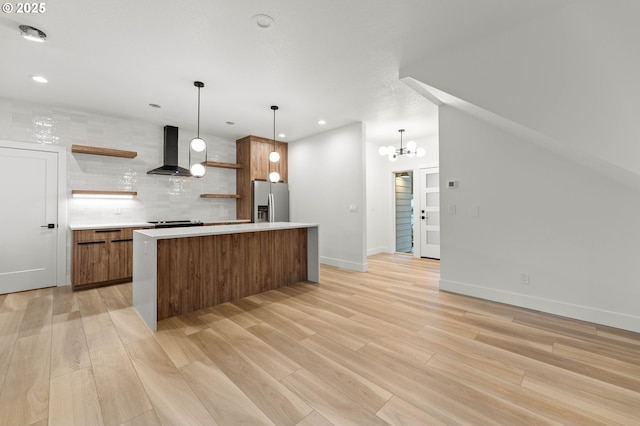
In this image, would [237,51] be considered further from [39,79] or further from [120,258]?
[120,258]

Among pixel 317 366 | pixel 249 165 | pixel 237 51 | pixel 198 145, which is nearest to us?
pixel 317 366

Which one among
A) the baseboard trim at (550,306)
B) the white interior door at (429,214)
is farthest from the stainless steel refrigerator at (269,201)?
the baseboard trim at (550,306)

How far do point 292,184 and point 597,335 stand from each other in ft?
18.0

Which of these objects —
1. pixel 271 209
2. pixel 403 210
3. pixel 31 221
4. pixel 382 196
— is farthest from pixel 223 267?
pixel 403 210

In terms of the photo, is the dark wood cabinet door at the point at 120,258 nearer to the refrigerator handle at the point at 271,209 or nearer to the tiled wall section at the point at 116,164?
the tiled wall section at the point at 116,164

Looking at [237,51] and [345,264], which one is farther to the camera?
[345,264]

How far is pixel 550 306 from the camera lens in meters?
3.03

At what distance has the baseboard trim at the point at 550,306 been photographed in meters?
2.64

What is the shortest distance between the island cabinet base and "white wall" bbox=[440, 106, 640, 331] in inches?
91.4

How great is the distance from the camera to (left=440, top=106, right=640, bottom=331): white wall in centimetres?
267

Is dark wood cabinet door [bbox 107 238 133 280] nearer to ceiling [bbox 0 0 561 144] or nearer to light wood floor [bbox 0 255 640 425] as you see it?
light wood floor [bbox 0 255 640 425]

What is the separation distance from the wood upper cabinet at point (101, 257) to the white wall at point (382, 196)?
5.09 meters

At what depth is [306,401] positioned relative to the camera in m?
1.66

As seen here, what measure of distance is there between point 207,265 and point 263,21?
8.78 feet
